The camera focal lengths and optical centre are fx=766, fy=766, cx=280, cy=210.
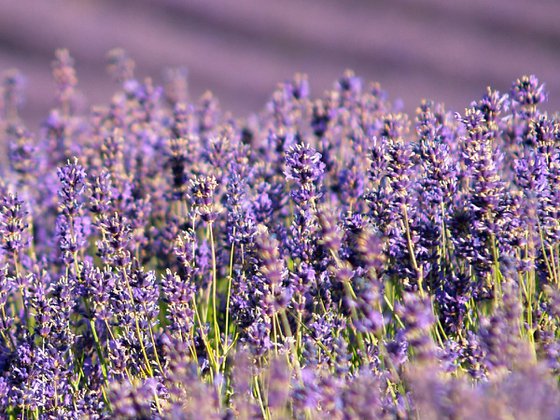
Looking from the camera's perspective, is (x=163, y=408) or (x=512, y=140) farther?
(x=512, y=140)

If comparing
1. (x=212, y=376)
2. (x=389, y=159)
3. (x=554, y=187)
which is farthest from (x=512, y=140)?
(x=212, y=376)

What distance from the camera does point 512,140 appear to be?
3115 millimetres

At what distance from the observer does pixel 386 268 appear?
250cm

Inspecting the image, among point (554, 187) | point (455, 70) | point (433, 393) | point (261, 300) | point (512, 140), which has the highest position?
point (455, 70)

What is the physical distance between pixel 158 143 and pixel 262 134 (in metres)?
0.56

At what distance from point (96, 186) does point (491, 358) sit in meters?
1.60

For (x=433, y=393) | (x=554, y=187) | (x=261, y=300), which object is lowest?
(x=433, y=393)

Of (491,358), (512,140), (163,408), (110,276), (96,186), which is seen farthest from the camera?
(512,140)

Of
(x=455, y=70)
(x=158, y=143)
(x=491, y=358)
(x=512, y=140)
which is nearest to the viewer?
(x=491, y=358)

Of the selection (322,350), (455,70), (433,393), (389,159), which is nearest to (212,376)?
(322,350)

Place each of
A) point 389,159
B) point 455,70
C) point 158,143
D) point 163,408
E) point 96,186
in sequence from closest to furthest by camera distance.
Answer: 1. point 163,408
2. point 389,159
3. point 96,186
4. point 158,143
5. point 455,70

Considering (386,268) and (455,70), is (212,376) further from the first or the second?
(455,70)

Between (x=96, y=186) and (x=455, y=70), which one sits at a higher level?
(x=455, y=70)

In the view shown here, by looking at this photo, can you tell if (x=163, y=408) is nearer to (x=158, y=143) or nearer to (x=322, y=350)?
(x=322, y=350)
